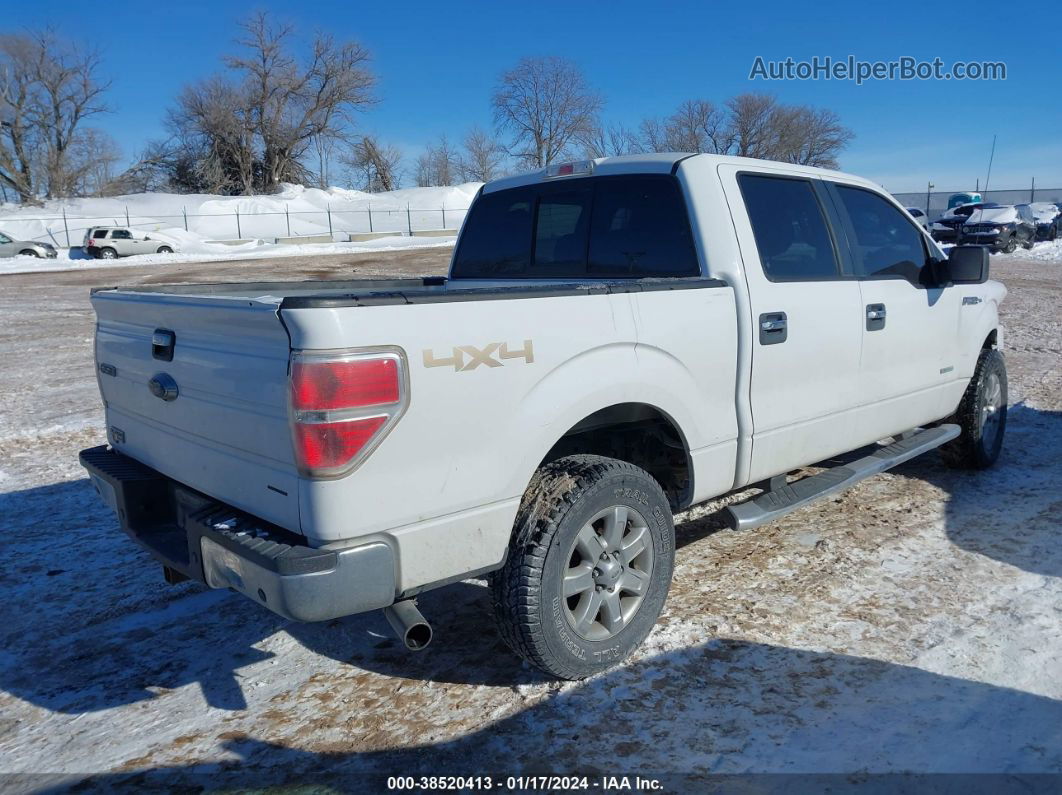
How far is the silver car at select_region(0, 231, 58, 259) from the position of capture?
3562 cm

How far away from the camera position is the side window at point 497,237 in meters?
4.59

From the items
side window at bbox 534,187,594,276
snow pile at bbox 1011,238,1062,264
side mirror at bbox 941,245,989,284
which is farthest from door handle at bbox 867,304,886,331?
snow pile at bbox 1011,238,1062,264

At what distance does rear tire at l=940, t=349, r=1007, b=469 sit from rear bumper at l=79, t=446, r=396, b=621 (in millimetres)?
4399

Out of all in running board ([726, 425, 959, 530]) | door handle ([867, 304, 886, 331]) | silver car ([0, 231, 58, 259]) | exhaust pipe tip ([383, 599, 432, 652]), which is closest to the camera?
exhaust pipe tip ([383, 599, 432, 652])

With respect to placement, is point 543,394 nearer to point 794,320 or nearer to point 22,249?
point 794,320

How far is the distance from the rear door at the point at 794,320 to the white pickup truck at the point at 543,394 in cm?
1

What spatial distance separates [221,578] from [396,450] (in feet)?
2.58

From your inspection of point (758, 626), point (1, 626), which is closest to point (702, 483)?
point (758, 626)

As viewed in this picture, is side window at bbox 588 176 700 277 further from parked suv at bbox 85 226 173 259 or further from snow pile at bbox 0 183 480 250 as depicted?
snow pile at bbox 0 183 480 250

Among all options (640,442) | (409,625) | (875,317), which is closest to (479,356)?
(409,625)

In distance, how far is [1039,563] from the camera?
4.24m

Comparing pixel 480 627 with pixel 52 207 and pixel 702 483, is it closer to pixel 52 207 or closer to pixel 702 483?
pixel 702 483

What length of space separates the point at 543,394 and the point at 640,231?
1422mm

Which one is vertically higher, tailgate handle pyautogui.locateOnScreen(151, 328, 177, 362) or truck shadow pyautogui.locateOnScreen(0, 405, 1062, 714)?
tailgate handle pyautogui.locateOnScreen(151, 328, 177, 362)
